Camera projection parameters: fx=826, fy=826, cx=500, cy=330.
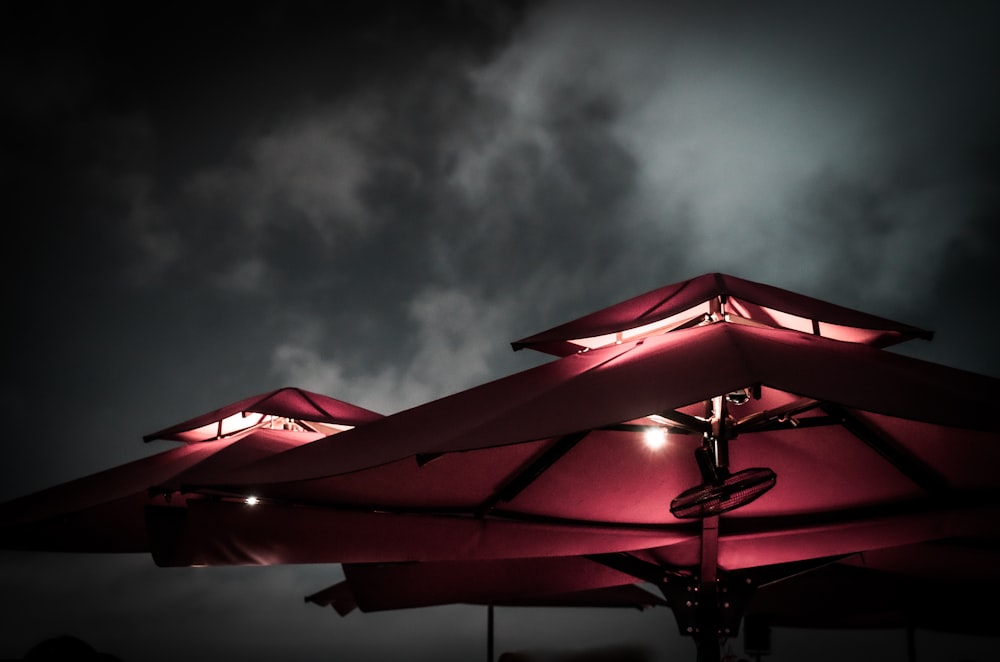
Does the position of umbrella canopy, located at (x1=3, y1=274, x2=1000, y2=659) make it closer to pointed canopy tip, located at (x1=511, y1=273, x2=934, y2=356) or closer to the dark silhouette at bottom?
pointed canopy tip, located at (x1=511, y1=273, x2=934, y2=356)

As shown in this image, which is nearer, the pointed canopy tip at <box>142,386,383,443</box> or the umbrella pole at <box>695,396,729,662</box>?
the umbrella pole at <box>695,396,729,662</box>

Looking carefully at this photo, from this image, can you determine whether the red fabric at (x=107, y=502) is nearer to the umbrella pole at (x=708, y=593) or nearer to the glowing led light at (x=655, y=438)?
the glowing led light at (x=655, y=438)

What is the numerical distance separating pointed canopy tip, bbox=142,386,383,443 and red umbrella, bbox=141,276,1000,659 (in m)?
1.34

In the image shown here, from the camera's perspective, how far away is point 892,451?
384 centimetres

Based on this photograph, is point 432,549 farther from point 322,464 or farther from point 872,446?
point 872,446

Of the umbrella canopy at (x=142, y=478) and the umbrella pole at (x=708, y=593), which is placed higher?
the umbrella canopy at (x=142, y=478)

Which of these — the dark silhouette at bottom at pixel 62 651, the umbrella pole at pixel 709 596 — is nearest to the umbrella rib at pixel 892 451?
the umbrella pole at pixel 709 596

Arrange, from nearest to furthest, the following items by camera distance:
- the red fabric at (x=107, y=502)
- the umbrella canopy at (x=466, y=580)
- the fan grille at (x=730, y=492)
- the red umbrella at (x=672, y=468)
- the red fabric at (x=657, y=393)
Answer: the red fabric at (x=657, y=393), the red umbrella at (x=672, y=468), the fan grille at (x=730, y=492), the umbrella canopy at (x=466, y=580), the red fabric at (x=107, y=502)

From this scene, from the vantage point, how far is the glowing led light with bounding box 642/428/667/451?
3.90 meters

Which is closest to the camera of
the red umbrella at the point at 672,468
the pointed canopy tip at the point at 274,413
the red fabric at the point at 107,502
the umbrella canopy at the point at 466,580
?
the red umbrella at the point at 672,468

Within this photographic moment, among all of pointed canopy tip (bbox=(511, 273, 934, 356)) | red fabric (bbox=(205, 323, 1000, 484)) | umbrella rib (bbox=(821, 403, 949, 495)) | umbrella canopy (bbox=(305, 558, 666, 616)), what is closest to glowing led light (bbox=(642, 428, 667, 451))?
pointed canopy tip (bbox=(511, 273, 934, 356))

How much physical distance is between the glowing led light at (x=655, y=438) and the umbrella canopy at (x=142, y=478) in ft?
6.50

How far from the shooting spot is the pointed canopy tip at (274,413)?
5.14 meters

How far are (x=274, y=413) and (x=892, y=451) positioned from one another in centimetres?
348
